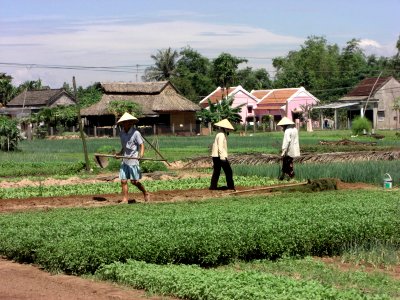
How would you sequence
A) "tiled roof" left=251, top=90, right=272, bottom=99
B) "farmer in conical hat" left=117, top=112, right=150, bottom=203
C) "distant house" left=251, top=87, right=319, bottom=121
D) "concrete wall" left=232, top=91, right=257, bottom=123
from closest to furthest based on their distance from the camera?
"farmer in conical hat" left=117, top=112, right=150, bottom=203
"distant house" left=251, top=87, right=319, bottom=121
"concrete wall" left=232, top=91, right=257, bottom=123
"tiled roof" left=251, top=90, right=272, bottom=99

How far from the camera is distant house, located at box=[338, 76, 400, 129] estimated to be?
242 ft

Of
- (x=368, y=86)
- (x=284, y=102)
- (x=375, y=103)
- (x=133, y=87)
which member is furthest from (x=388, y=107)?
(x=133, y=87)

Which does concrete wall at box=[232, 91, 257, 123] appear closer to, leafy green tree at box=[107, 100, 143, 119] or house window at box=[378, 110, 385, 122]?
house window at box=[378, 110, 385, 122]

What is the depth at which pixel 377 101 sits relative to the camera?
73938 mm

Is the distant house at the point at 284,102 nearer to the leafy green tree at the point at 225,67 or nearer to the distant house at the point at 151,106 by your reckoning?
the leafy green tree at the point at 225,67

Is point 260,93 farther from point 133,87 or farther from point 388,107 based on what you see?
point 133,87

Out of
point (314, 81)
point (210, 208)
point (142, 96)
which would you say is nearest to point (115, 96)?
point (142, 96)

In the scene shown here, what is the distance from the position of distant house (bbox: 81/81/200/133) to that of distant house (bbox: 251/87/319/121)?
1290cm

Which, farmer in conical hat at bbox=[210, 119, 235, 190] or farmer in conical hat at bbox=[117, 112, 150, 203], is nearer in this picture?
farmer in conical hat at bbox=[117, 112, 150, 203]

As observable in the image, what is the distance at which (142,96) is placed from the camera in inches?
2795

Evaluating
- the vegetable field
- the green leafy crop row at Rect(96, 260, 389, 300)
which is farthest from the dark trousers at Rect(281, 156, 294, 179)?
the green leafy crop row at Rect(96, 260, 389, 300)

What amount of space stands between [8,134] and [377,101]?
43.0m


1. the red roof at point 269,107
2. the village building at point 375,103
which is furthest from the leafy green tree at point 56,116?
the village building at point 375,103

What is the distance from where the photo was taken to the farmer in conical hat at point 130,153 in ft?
53.0
